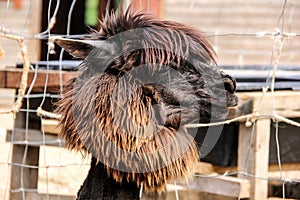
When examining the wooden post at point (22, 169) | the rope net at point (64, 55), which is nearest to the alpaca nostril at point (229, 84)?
the rope net at point (64, 55)

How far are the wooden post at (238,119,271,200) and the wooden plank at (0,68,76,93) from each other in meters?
1.02

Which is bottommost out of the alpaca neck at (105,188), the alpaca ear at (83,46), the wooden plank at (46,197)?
the wooden plank at (46,197)

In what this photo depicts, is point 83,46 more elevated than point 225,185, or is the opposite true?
point 83,46

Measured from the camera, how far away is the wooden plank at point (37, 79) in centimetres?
376

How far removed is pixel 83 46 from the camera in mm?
2500

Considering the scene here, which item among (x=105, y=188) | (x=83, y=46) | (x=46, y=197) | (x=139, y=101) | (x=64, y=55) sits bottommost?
(x=46, y=197)

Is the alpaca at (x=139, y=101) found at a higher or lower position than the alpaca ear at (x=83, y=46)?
lower

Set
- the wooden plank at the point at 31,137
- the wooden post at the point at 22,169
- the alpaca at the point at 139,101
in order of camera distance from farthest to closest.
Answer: the wooden plank at the point at 31,137, the wooden post at the point at 22,169, the alpaca at the point at 139,101

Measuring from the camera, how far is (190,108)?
2449 mm

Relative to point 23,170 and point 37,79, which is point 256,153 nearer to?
point 37,79

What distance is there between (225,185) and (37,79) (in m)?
1.20

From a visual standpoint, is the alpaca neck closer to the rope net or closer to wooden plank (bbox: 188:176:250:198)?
the rope net

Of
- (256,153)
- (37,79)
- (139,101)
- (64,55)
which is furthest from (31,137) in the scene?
(64,55)

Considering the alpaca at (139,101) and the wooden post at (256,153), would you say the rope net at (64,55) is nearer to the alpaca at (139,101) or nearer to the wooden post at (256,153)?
the wooden post at (256,153)
